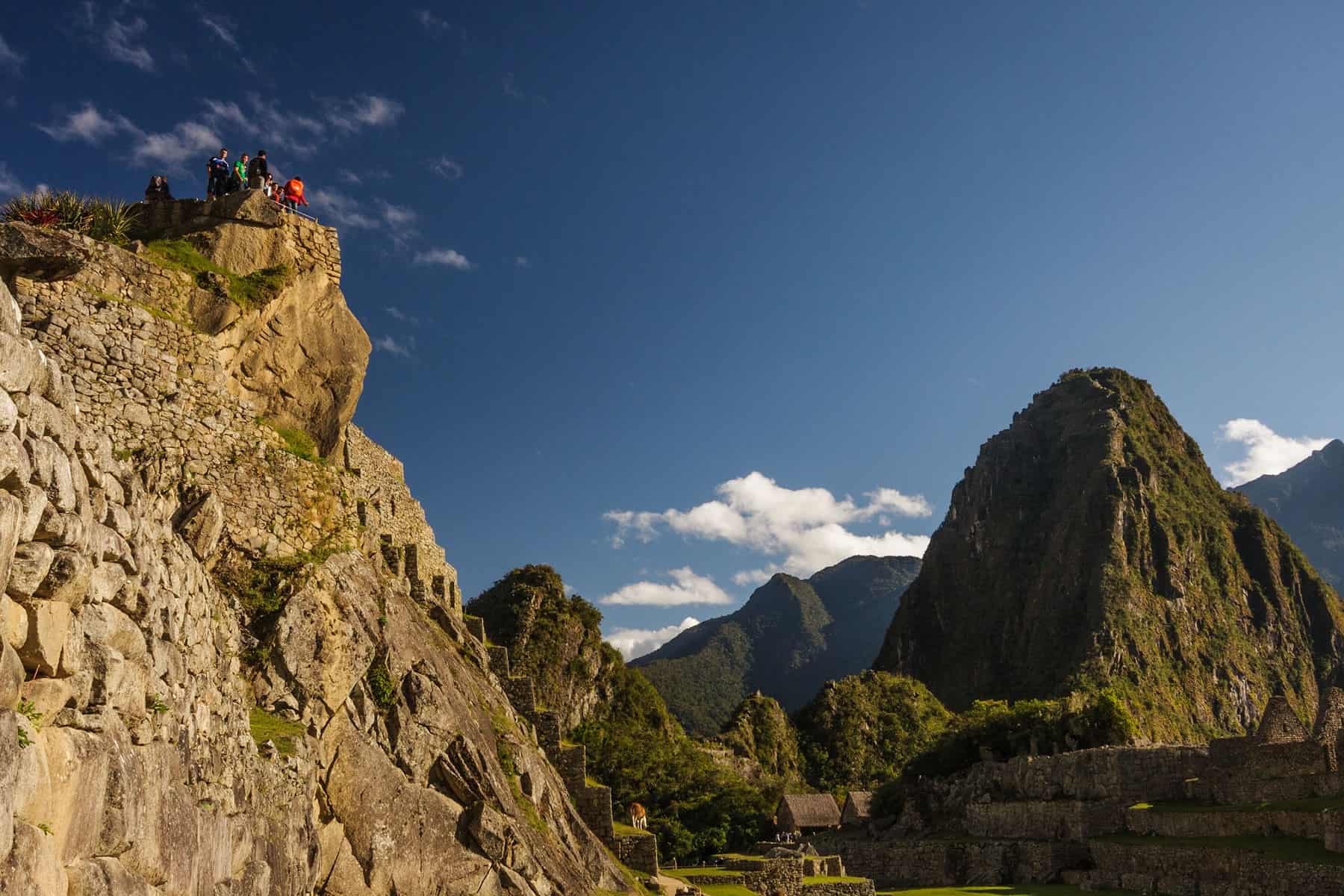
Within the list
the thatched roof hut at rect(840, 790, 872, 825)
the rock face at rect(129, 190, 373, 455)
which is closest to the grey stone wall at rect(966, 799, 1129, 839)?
the thatched roof hut at rect(840, 790, 872, 825)

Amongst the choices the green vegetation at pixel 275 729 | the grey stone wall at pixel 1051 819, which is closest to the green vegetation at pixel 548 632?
the grey stone wall at pixel 1051 819

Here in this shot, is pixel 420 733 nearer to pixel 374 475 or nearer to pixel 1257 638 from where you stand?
pixel 374 475

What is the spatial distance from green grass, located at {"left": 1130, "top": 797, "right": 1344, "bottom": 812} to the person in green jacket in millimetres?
29349

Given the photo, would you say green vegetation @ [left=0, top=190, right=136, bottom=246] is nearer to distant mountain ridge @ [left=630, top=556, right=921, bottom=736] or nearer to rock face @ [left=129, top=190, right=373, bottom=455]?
rock face @ [left=129, top=190, right=373, bottom=455]

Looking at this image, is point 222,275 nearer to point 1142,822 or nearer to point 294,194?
point 294,194

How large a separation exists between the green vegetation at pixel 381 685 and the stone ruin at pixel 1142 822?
72.3 ft

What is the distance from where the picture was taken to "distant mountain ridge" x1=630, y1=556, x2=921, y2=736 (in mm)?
116625

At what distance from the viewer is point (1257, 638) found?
146 metres

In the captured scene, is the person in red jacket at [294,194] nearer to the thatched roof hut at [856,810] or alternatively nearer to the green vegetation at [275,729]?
the green vegetation at [275,729]

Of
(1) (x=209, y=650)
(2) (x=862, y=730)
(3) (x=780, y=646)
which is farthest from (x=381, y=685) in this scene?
(3) (x=780, y=646)

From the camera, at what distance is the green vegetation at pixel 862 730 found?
291ft

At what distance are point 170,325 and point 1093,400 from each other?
167 m

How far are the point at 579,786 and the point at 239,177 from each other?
17046 mm

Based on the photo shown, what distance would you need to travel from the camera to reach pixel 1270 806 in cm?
2948
